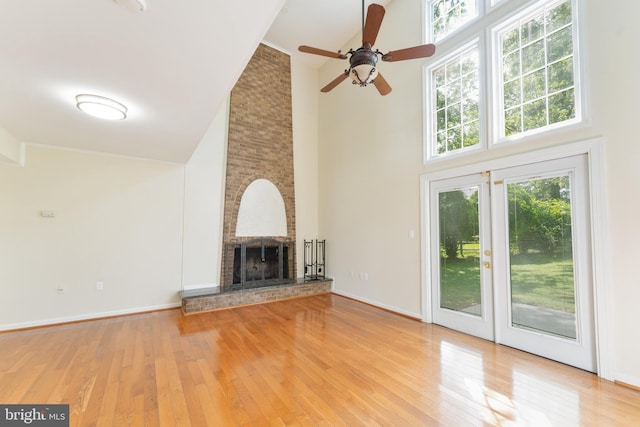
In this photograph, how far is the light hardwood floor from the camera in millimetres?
1973

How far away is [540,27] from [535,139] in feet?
4.40

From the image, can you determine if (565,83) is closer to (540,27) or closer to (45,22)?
(540,27)

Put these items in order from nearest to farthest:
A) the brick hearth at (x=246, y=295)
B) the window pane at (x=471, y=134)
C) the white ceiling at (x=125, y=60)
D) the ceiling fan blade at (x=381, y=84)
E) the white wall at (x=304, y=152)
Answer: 1. the white ceiling at (x=125, y=60)
2. the ceiling fan blade at (x=381, y=84)
3. the window pane at (x=471, y=134)
4. the brick hearth at (x=246, y=295)
5. the white wall at (x=304, y=152)

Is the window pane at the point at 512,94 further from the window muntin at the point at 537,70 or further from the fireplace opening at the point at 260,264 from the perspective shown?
the fireplace opening at the point at 260,264

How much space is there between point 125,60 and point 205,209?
3.50 metres

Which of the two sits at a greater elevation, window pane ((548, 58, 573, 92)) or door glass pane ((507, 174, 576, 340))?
window pane ((548, 58, 573, 92))

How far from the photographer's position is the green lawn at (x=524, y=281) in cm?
280

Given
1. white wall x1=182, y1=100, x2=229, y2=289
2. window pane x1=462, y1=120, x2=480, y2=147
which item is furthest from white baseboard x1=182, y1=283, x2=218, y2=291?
window pane x1=462, y1=120, x2=480, y2=147

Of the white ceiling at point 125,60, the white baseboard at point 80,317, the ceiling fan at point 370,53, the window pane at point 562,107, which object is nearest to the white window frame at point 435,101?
the window pane at point 562,107

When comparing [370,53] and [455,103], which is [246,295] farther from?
[455,103]

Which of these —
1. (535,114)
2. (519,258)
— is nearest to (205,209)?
(519,258)

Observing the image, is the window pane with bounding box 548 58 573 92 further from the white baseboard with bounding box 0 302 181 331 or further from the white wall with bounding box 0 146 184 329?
the white baseboard with bounding box 0 302 181 331

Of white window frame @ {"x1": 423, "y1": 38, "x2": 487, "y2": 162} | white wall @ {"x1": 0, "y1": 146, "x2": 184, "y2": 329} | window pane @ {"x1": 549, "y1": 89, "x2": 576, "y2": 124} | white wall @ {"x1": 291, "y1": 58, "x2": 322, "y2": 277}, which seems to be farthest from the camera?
white wall @ {"x1": 291, "y1": 58, "x2": 322, "y2": 277}

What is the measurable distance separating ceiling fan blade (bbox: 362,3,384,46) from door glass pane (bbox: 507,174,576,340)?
7.84ft
